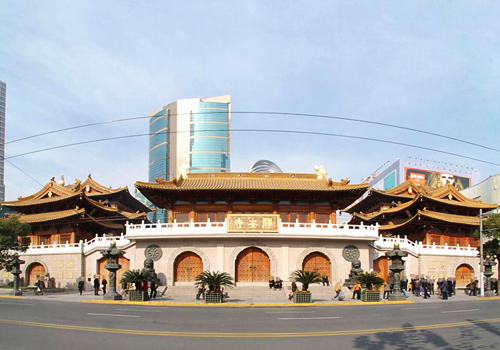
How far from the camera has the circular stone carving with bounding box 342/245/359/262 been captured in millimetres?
36594

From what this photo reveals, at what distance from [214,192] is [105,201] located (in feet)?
61.2

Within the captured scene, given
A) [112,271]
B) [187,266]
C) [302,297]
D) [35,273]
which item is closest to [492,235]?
[302,297]

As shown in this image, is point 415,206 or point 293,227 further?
point 415,206

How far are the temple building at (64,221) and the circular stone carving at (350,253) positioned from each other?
20.4m

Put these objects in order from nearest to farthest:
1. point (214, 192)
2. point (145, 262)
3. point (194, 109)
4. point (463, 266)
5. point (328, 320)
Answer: point (328, 320) < point (145, 262) < point (214, 192) < point (463, 266) < point (194, 109)

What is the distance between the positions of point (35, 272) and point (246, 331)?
35.2 meters

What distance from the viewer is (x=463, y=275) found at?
42.8 m

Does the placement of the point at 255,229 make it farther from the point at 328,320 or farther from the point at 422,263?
the point at 328,320

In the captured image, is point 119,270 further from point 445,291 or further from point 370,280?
point 445,291

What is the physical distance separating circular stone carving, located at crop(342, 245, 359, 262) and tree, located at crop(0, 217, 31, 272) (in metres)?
25.8

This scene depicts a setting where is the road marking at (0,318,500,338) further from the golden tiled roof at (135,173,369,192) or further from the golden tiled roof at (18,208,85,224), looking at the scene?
the golden tiled roof at (18,208,85,224)

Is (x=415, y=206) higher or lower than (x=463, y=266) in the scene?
higher

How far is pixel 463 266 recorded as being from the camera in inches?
1686

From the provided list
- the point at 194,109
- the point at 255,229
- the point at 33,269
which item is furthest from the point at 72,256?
the point at 194,109
